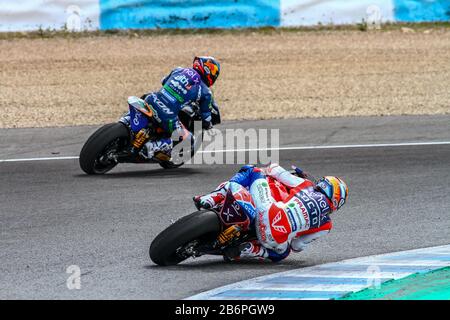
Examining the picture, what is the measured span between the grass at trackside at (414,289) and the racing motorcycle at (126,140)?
495cm

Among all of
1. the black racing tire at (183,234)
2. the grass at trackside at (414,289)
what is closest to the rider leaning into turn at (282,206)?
the black racing tire at (183,234)

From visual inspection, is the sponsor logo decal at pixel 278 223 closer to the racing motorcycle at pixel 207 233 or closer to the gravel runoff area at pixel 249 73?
the racing motorcycle at pixel 207 233

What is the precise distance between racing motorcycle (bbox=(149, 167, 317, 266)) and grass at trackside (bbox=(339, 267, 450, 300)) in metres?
1.20

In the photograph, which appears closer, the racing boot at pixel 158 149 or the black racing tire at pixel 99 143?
the black racing tire at pixel 99 143

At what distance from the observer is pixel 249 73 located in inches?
729

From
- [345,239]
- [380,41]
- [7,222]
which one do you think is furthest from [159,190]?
[380,41]

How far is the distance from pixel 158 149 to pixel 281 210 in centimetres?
439

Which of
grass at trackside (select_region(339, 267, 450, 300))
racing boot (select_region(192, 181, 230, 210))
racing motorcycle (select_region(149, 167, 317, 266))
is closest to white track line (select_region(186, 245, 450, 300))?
grass at trackside (select_region(339, 267, 450, 300))

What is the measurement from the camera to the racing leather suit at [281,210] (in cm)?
762

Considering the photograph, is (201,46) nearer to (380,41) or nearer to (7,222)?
(380,41)

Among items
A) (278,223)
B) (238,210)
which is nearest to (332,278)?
(278,223)

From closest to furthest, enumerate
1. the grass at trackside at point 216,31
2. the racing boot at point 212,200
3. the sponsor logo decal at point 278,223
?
the sponsor logo decal at point 278,223, the racing boot at point 212,200, the grass at trackside at point 216,31

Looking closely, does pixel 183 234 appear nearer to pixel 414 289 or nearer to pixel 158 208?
pixel 414 289

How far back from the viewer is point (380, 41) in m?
20.8
